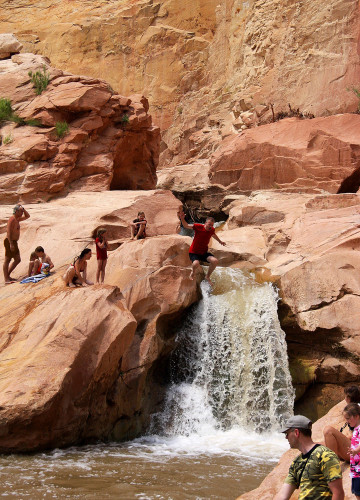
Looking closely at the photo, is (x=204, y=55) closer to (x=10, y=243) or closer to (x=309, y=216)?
(x=309, y=216)

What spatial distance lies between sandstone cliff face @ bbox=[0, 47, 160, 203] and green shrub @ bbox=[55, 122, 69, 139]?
4 cm

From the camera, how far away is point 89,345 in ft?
28.6

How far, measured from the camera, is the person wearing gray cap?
3.91 meters

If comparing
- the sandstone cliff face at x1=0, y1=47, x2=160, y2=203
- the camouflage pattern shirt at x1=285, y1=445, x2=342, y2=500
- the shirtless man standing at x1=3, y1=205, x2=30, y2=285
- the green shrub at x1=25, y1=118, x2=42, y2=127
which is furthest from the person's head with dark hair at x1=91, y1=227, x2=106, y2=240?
the camouflage pattern shirt at x1=285, y1=445, x2=342, y2=500

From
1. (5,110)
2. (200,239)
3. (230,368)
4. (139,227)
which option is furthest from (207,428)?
(5,110)

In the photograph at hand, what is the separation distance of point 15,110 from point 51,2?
77.5 ft

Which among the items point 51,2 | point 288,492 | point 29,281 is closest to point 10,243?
point 29,281

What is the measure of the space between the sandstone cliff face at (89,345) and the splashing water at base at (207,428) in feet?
1.23

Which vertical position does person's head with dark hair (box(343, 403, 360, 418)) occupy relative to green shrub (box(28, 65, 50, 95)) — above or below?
below

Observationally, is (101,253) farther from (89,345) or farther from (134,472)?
(134,472)

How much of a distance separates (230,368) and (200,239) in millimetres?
2494

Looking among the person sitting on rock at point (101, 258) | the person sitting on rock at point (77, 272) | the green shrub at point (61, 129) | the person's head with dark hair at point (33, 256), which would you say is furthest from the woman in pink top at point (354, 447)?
the green shrub at point (61, 129)

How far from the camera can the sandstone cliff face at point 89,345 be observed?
7.95m

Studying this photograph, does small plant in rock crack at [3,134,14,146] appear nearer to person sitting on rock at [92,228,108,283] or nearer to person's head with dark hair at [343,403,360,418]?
person sitting on rock at [92,228,108,283]
